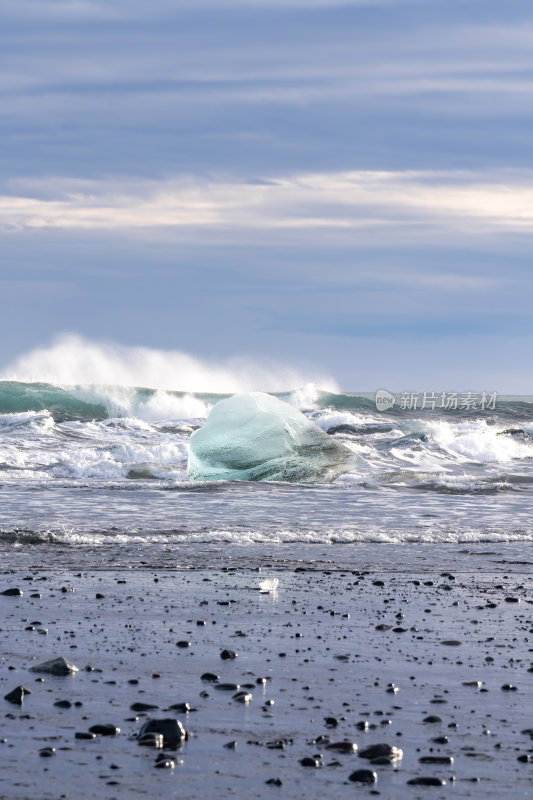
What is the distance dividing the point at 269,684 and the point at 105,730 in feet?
4.09

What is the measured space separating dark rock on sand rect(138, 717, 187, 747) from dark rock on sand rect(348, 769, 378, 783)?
831mm

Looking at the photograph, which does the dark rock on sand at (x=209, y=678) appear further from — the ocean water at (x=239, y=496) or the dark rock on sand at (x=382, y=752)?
the ocean water at (x=239, y=496)

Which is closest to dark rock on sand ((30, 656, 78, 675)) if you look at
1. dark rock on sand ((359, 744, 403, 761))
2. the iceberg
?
dark rock on sand ((359, 744, 403, 761))

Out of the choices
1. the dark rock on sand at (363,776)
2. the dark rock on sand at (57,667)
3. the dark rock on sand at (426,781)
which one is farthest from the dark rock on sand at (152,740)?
the dark rock on sand at (57,667)

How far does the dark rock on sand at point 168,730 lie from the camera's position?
14.5 ft

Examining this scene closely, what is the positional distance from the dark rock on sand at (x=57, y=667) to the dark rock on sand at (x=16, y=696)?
1.68 ft

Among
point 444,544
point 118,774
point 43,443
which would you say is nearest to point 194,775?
point 118,774

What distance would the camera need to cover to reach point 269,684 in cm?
A: 555

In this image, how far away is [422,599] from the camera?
28.1 ft

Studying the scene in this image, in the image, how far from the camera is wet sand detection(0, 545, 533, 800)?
408 centimetres

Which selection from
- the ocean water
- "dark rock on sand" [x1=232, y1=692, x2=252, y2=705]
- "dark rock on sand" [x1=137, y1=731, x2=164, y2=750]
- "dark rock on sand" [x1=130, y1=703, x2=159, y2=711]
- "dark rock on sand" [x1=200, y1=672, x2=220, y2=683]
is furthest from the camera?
the ocean water

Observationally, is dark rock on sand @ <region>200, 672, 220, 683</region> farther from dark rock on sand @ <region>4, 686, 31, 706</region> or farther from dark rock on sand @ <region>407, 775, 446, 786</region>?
dark rock on sand @ <region>407, 775, 446, 786</region>

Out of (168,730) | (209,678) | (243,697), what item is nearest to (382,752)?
(168,730)

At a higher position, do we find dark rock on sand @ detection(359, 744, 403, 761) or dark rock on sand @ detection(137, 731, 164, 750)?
dark rock on sand @ detection(359, 744, 403, 761)
